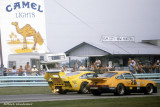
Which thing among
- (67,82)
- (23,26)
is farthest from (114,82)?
(23,26)

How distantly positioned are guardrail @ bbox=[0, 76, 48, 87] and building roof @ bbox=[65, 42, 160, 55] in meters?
9.41

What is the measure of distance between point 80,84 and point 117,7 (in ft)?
63.1

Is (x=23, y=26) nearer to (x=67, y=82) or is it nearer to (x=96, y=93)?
(x=67, y=82)

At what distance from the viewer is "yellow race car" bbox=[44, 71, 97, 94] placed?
834 inches

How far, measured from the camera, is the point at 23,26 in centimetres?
4797

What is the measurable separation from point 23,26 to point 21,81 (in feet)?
62.4

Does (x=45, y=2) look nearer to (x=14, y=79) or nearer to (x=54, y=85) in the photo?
(x=14, y=79)

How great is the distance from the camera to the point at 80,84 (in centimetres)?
2150

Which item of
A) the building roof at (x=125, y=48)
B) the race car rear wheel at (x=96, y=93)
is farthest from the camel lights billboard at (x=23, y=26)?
the race car rear wheel at (x=96, y=93)

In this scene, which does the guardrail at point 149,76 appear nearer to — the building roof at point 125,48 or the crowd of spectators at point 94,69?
the crowd of spectators at point 94,69

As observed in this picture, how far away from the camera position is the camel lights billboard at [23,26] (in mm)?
46344

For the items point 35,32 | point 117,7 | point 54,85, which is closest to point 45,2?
point 35,32

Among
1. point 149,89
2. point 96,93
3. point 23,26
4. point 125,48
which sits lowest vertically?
point 96,93

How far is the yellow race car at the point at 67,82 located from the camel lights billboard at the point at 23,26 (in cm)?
2434
